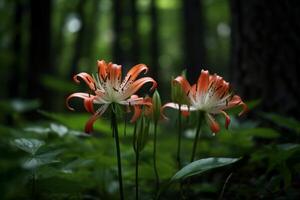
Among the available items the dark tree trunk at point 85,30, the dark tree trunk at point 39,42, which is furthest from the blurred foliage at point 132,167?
the dark tree trunk at point 85,30

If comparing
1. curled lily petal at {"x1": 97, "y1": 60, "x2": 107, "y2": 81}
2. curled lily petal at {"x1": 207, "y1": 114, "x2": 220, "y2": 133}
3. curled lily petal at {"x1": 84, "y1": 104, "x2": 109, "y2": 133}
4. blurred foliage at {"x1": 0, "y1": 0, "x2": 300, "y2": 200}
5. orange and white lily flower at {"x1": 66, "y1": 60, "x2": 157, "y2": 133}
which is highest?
curled lily petal at {"x1": 97, "y1": 60, "x2": 107, "y2": 81}

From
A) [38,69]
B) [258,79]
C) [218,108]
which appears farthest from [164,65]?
[218,108]

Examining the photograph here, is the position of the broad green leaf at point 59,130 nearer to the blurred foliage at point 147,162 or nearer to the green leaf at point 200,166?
the blurred foliage at point 147,162

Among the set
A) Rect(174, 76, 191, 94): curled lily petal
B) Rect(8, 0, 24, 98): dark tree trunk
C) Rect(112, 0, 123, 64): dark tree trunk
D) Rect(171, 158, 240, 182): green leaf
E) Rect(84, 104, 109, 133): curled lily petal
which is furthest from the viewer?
Rect(112, 0, 123, 64): dark tree trunk

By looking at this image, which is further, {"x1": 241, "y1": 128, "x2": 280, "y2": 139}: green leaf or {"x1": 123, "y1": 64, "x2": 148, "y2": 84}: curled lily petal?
{"x1": 241, "y1": 128, "x2": 280, "y2": 139}: green leaf

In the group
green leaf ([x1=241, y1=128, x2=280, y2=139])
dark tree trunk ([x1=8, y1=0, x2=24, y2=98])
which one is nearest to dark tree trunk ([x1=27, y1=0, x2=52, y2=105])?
dark tree trunk ([x1=8, y1=0, x2=24, y2=98])

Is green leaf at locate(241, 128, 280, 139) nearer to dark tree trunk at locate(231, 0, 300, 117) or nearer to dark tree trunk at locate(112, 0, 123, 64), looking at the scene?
dark tree trunk at locate(231, 0, 300, 117)

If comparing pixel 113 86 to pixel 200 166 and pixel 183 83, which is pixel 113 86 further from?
pixel 200 166
